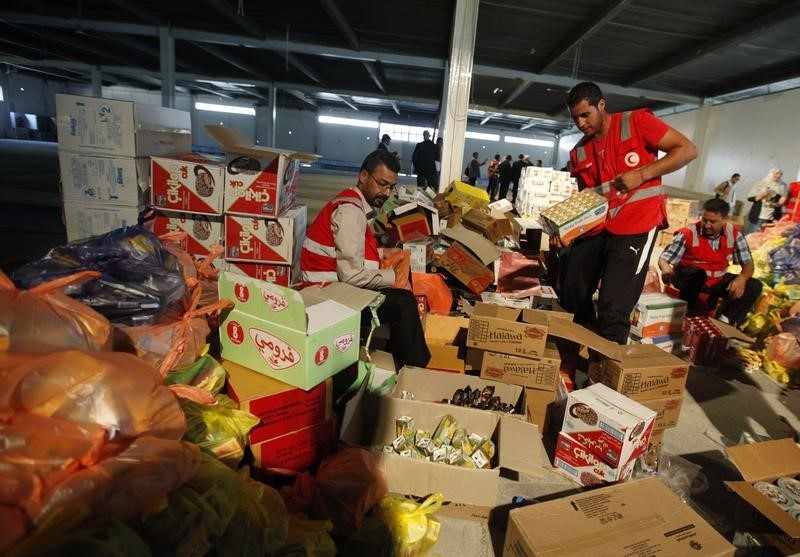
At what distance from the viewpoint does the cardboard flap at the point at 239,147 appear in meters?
3.09

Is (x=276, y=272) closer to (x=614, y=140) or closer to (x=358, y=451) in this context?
(x=358, y=451)

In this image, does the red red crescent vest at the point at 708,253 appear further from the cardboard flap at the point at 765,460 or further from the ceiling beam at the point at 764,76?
the ceiling beam at the point at 764,76

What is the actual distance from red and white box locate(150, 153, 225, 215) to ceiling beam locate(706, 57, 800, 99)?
36.9ft

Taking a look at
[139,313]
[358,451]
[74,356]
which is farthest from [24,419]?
[358,451]

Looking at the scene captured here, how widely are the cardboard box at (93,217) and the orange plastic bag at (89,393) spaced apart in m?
2.54

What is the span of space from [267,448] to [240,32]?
392 inches

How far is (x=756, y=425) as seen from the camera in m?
2.73

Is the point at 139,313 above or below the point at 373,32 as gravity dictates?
below

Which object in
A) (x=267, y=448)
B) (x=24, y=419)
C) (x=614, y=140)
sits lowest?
(x=267, y=448)

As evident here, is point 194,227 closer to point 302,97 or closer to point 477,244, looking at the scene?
point 477,244

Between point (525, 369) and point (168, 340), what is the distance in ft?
5.65

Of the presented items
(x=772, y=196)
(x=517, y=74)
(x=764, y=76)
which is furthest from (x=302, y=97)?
(x=772, y=196)

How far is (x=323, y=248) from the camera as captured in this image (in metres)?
2.42

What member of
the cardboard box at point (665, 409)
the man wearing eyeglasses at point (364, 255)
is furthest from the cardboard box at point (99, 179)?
the cardboard box at point (665, 409)
